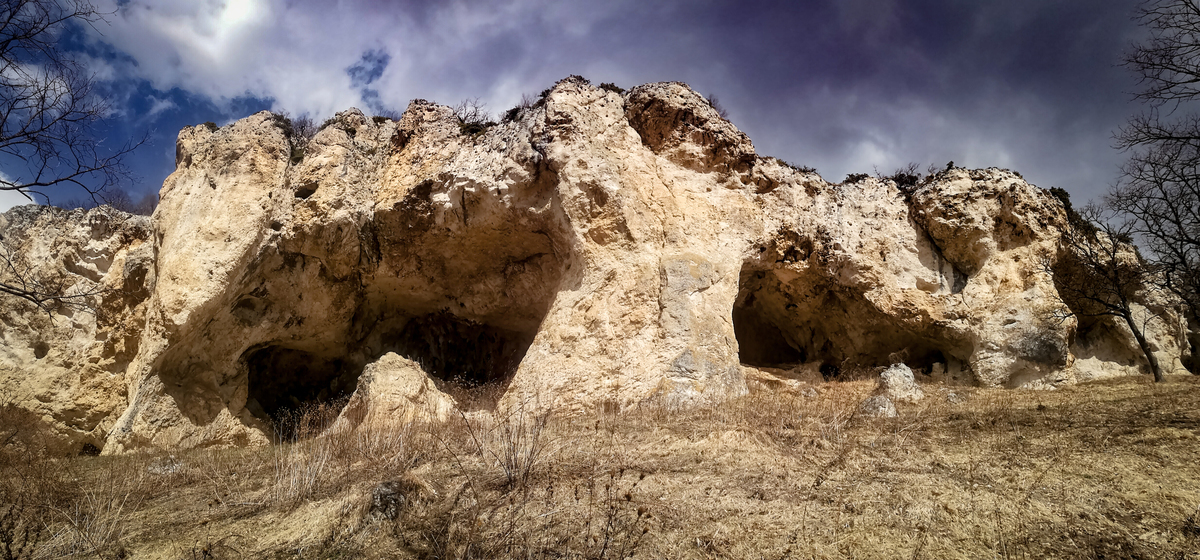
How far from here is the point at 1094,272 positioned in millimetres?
10422

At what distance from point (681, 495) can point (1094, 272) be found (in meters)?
10.3

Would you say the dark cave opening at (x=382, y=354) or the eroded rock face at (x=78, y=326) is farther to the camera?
the dark cave opening at (x=382, y=354)

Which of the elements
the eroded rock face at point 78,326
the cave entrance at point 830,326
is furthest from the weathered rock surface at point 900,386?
the eroded rock face at point 78,326

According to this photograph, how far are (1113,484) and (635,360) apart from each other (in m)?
5.01

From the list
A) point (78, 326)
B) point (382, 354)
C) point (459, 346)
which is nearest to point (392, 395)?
point (382, 354)

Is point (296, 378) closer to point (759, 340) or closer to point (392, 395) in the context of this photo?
point (392, 395)

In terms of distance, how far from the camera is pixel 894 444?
5.15m

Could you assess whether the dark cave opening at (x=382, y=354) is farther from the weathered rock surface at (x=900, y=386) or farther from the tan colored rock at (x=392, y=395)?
the weathered rock surface at (x=900, y=386)

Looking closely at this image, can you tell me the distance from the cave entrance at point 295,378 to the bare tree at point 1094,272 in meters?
12.4

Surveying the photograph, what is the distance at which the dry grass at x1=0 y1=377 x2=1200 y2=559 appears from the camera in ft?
11.0

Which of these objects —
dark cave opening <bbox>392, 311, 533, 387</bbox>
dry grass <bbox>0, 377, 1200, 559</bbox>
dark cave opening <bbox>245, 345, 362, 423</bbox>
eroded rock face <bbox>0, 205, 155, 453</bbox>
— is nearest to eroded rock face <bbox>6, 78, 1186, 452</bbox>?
dark cave opening <bbox>245, 345, 362, 423</bbox>

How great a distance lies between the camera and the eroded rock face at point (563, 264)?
28.0 feet

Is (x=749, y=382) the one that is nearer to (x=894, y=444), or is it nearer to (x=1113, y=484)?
(x=894, y=444)

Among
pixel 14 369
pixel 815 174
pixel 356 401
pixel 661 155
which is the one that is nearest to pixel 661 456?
pixel 356 401
